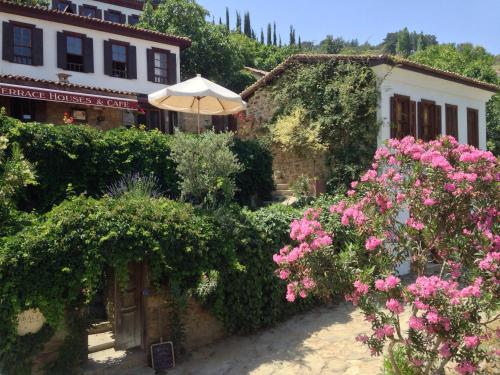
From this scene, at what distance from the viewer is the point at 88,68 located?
73.2 feet

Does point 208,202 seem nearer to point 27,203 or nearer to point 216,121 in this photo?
point 27,203

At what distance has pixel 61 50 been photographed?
21438mm

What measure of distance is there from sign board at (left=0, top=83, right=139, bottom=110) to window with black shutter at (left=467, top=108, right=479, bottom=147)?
13317 millimetres

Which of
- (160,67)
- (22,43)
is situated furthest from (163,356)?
(160,67)

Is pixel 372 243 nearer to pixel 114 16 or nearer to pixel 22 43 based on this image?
pixel 22 43

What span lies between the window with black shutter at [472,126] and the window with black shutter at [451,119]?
118cm

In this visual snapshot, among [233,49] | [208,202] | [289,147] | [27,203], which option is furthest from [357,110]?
[233,49]

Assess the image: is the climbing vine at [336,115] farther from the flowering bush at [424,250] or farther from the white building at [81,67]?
the flowering bush at [424,250]

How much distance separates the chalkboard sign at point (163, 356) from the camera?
7953mm

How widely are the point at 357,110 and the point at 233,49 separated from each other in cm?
2185

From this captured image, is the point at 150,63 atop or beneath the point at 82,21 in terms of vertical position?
beneath

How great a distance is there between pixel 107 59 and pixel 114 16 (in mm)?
15569

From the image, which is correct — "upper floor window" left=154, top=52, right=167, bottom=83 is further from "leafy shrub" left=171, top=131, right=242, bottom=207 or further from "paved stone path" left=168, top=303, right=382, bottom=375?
"paved stone path" left=168, top=303, right=382, bottom=375

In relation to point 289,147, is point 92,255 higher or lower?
lower
